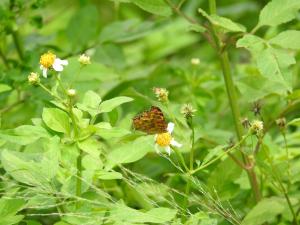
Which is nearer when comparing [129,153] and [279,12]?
[129,153]

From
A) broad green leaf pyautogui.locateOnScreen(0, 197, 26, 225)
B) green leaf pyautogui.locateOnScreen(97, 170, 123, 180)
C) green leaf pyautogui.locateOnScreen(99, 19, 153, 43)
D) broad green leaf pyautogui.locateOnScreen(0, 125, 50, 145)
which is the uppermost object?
broad green leaf pyautogui.locateOnScreen(0, 125, 50, 145)

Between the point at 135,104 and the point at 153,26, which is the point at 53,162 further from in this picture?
the point at 153,26

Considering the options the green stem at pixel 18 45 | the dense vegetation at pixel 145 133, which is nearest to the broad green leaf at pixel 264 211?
the dense vegetation at pixel 145 133

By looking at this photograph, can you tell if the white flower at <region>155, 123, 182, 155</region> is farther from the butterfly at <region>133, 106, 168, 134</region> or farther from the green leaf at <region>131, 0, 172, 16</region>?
the green leaf at <region>131, 0, 172, 16</region>

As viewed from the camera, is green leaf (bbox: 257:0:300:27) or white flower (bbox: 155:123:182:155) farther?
green leaf (bbox: 257:0:300:27)

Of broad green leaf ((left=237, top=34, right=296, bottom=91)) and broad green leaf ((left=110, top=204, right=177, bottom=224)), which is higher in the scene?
broad green leaf ((left=237, top=34, right=296, bottom=91))

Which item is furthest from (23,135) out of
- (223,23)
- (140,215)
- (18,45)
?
(18,45)

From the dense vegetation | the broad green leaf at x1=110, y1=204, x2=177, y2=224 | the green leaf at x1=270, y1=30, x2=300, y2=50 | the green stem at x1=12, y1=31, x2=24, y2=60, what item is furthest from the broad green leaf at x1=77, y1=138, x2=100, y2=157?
the green stem at x1=12, y1=31, x2=24, y2=60

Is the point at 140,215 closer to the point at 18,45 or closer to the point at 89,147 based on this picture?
the point at 89,147
